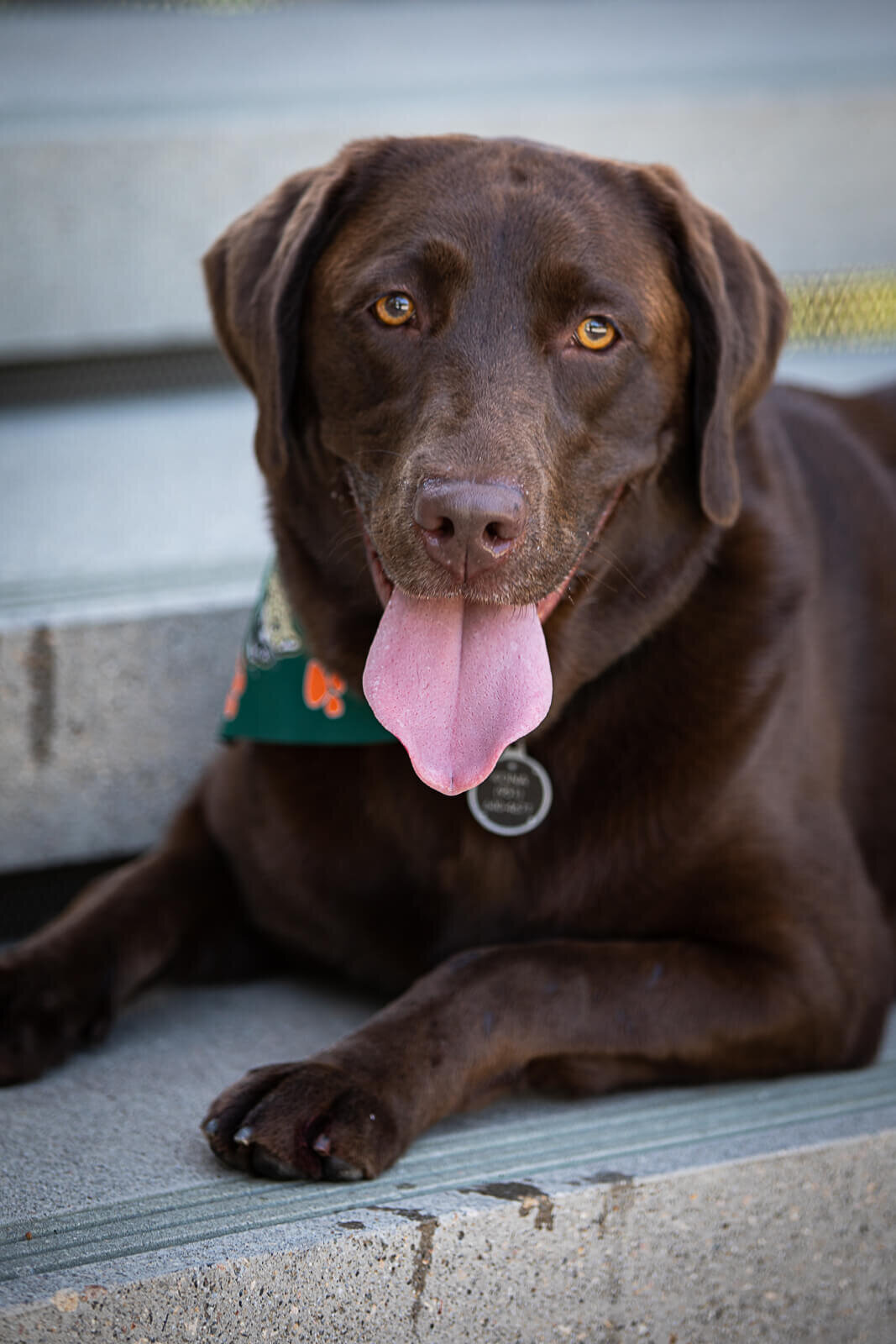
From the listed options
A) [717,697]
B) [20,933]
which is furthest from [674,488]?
[20,933]

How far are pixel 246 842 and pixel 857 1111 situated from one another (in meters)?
1.04

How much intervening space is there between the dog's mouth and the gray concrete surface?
2.44 meters

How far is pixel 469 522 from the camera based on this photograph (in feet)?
5.93

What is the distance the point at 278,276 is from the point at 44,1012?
113cm

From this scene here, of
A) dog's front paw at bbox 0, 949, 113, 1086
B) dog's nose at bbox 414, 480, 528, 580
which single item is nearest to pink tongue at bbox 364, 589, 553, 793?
dog's nose at bbox 414, 480, 528, 580

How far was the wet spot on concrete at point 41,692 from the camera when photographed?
2730mm

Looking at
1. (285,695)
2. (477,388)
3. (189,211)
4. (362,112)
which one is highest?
(477,388)

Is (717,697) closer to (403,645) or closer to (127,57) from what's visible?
(403,645)

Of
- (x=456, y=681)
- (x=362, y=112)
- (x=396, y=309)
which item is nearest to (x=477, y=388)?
(x=396, y=309)

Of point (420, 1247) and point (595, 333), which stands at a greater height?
point (595, 333)

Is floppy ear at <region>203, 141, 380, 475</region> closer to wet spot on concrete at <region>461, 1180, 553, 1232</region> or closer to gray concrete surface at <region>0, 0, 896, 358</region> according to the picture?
wet spot on concrete at <region>461, 1180, 553, 1232</region>

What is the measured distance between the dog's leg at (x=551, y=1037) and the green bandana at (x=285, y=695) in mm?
437

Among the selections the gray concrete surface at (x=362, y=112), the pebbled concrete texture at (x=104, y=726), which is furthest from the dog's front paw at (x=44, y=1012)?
the gray concrete surface at (x=362, y=112)

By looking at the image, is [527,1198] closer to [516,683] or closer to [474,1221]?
[474,1221]
